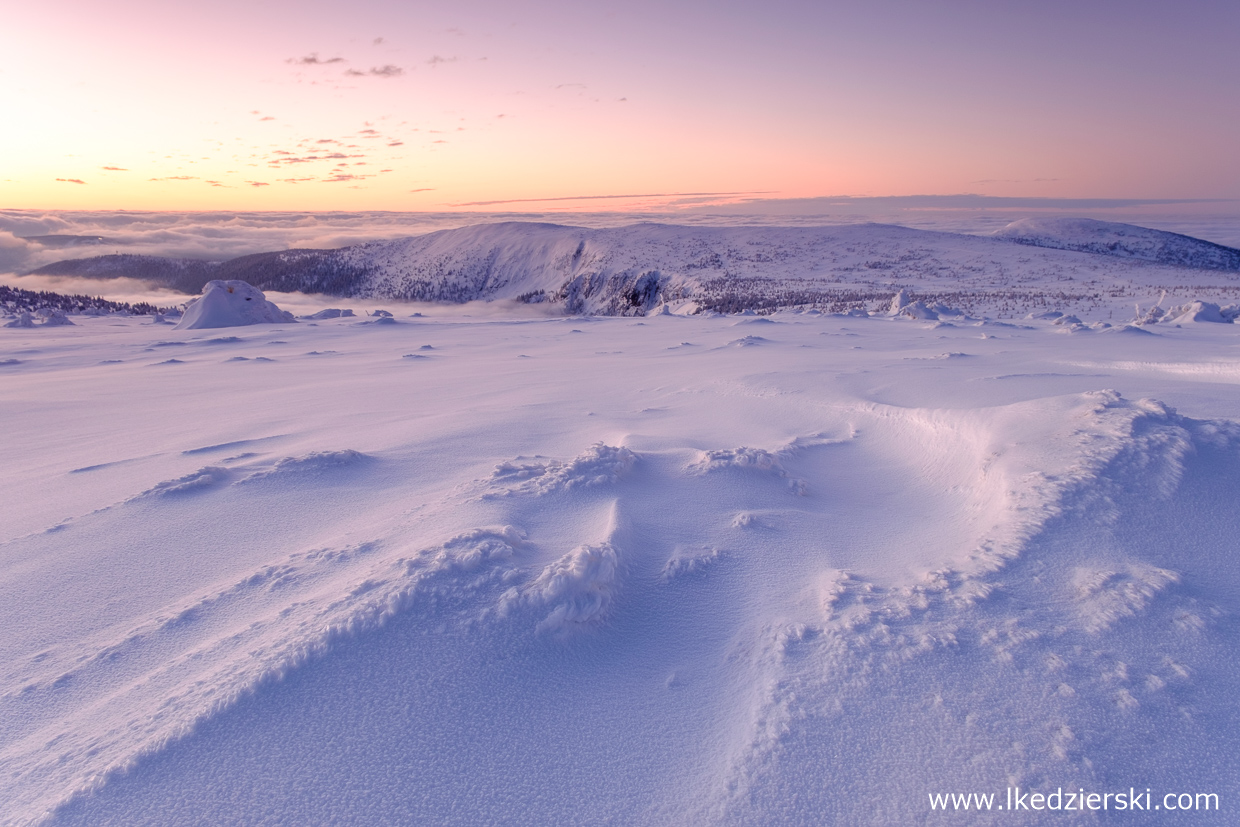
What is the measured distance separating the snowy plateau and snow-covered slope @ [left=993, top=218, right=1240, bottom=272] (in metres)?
89.3

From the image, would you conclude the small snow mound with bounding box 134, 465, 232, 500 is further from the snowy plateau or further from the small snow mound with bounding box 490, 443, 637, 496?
the small snow mound with bounding box 490, 443, 637, 496

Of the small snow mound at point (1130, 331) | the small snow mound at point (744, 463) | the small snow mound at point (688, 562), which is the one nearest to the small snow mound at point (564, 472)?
the small snow mound at point (744, 463)

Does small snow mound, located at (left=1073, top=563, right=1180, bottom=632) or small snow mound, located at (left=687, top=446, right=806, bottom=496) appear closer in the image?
small snow mound, located at (left=1073, top=563, right=1180, bottom=632)

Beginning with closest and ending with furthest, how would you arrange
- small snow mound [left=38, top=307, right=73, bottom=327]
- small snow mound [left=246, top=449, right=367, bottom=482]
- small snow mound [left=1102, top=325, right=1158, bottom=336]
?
small snow mound [left=246, top=449, right=367, bottom=482], small snow mound [left=1102, top=325, right=1158, bottom=336], small snow mound [left=38, top=307, right=73, bottom=327]

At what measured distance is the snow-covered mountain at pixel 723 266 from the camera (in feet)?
Answer: 151

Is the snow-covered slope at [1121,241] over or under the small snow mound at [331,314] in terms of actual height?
under

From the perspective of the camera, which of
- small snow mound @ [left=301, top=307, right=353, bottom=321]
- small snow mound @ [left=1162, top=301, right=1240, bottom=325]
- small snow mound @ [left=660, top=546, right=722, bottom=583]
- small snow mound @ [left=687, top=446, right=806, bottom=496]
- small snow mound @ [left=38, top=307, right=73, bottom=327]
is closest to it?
small snow mound @ [left=660, top=546, right=722, bottom=583]

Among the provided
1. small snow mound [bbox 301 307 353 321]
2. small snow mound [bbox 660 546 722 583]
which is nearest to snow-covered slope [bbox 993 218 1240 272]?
small snow mound [bbox 301 307 353 321]

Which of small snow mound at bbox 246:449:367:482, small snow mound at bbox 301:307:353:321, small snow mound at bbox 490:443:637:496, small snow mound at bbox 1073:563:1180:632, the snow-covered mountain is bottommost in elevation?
the snow-covered mountain

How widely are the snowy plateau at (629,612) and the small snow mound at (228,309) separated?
12872mm

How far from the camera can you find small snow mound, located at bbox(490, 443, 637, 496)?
3105 mm

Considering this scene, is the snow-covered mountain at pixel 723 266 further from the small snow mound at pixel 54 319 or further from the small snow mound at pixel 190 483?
the small snow mound at pixel 190 483

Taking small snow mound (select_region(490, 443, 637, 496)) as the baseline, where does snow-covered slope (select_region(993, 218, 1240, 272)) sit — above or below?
below

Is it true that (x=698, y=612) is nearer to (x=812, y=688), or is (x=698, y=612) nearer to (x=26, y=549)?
(x=812, y=688)
